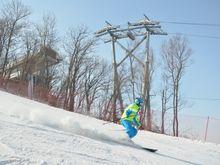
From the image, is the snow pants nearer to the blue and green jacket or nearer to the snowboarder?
the snowboarder

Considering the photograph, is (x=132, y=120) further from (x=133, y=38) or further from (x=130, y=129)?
(x=133, y=38)

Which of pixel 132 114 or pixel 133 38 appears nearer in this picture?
pixel 132 114

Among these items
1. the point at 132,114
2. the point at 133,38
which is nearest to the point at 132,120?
the point at 132,114

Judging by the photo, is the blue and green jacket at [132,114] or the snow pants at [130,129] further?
the blue and green jacket at [132,114]

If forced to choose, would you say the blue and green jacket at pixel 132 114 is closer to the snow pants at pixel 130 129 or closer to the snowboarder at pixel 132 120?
the snowboarder at pixel 132 120

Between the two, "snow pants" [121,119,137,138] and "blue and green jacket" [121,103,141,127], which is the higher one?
"blue and green jacket" [121,103,141,127]

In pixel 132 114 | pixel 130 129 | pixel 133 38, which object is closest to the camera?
pixel 130 129

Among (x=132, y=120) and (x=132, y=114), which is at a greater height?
(x=132, y=114)

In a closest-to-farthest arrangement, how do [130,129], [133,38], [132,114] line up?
[130,129] → [132,114] → [133,38]

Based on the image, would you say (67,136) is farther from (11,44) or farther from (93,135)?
(11,44)

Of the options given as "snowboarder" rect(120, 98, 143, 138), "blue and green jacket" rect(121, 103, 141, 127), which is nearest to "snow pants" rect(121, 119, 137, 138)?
"snowboarder" rect(120, 98, 143, 138)

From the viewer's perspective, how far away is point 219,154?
1427 centimetres

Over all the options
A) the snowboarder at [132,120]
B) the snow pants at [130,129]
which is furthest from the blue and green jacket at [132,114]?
the snow pants at [130,129]

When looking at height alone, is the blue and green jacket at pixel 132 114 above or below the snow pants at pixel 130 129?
above
